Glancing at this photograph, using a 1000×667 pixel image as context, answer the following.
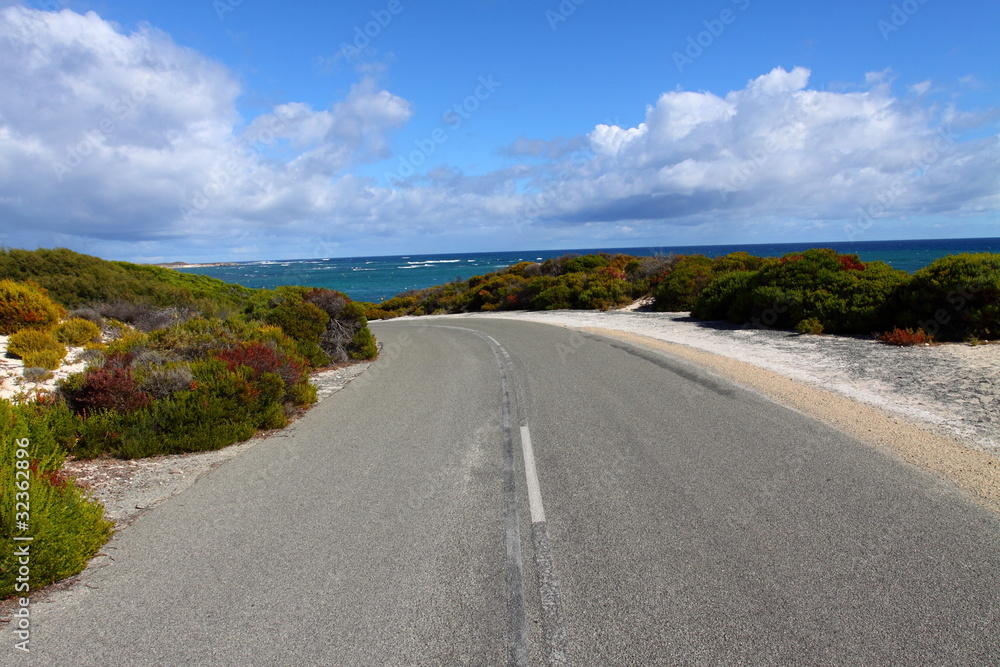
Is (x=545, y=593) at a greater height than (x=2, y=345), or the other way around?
(x=2, y=345)

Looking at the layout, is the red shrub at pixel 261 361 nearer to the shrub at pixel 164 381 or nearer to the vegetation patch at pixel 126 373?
the vegetation patch at pixel 126 373

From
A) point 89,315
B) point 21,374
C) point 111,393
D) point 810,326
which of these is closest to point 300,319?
point 89,315

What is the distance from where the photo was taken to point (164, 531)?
4.62 metres

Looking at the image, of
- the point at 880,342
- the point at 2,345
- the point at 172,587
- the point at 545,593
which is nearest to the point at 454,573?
the point at 545,593

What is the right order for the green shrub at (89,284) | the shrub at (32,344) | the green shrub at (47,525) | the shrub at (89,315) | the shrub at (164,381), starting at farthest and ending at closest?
the green shrub at (89,284) < the shrub at (89,315) < the shrub at (32,344) < the shrub at (164,381) < the green shrub at (47,525)

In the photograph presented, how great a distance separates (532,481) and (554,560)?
1.52 metres

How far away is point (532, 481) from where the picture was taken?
5.42m

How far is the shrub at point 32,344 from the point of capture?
32.1ft

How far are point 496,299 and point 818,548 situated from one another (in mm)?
35484

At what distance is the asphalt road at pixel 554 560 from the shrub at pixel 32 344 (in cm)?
612

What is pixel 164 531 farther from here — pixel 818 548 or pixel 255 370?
pixel 818 548

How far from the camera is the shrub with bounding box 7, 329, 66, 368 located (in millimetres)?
9781

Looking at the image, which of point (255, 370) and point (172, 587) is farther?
point (255, 370)

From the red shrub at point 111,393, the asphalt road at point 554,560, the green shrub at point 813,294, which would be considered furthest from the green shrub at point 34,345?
the green shrub at point 813,294
